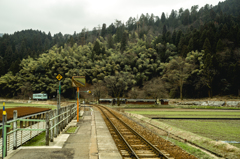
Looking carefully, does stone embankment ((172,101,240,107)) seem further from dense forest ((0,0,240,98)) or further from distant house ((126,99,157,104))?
distant house ((126,99,157,104))

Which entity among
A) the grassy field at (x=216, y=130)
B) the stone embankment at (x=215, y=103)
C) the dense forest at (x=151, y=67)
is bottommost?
the stone embankment at (x=215, y=103)

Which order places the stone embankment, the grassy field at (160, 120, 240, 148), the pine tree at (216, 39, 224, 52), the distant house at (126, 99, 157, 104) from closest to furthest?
the grassy field at (160, 120, 240, 148) < the stone embankment < the distant house at (126, 99, 157, 104) < the pine tree at (216, 39, 224, 52)

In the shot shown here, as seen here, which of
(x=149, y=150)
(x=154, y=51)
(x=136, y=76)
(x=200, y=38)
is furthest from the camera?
(x=154, y=51)

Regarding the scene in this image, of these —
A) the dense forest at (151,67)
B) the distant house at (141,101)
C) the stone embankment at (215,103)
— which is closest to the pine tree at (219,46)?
the dense forest at (151,67)

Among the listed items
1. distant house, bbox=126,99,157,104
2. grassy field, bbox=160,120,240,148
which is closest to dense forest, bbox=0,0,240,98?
distant house, bbox=126,99,157,104

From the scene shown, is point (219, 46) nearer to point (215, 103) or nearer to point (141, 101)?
point (215, 103)

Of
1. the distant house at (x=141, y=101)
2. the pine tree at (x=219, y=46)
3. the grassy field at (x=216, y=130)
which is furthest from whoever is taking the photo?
the pine tree at (x=219, y=46)

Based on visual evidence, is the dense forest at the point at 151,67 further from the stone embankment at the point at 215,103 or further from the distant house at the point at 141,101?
the stone embankment at the point at 215,103

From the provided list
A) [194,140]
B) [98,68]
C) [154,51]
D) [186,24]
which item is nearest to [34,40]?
[98,68]

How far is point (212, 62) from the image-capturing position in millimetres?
55688

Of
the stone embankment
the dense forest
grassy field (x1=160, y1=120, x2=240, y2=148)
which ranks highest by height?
the dense forest

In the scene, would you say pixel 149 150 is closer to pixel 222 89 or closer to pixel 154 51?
pixel 222 89

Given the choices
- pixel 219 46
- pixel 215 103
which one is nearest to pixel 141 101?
pixel 215 103

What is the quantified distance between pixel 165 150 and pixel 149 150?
0.70m
